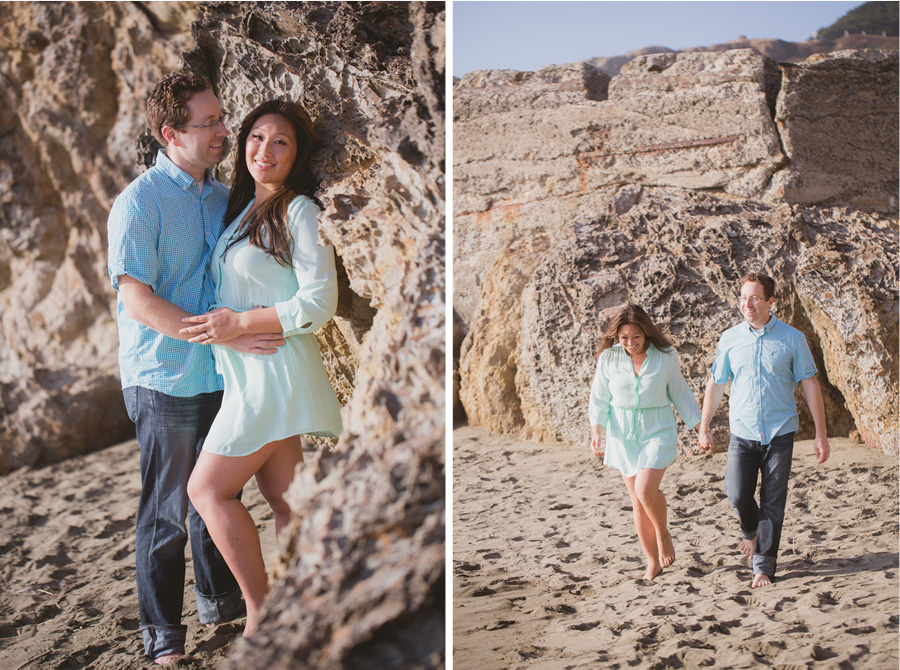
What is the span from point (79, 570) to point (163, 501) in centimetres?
144

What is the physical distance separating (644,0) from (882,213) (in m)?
1.36

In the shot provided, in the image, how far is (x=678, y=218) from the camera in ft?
10.3

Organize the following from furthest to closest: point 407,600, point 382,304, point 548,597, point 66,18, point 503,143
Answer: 1. point 66,18
2. point 503,143
3. point 548,597
4. point 382,304
5. point 407,600

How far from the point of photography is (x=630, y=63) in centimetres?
323

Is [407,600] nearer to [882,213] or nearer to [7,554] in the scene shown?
Result: [882,213]

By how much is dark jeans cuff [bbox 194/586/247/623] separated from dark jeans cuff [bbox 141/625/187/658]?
21cm

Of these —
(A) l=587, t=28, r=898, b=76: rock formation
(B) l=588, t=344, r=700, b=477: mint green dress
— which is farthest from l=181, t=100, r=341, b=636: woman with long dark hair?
(A) l=587, t=28, r=898, b=76: rock formation

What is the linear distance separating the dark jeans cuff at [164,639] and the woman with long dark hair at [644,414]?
149cm

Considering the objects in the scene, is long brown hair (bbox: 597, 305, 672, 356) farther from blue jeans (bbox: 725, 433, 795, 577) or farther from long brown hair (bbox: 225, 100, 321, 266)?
long brown hair (bbox: 225, 100, 321, 266)

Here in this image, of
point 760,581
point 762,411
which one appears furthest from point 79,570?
point 762,411

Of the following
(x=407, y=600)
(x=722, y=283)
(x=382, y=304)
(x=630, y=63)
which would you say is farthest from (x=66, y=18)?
(x=407, y=600)

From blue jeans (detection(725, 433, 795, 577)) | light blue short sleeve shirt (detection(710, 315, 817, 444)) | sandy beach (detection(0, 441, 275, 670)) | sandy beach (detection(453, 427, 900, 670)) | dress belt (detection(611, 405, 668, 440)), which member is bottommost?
sandy beach (detection(0, 441, 275, 670))

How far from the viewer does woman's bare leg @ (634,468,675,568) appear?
237 cm

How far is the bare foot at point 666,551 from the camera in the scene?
7.71 feet
